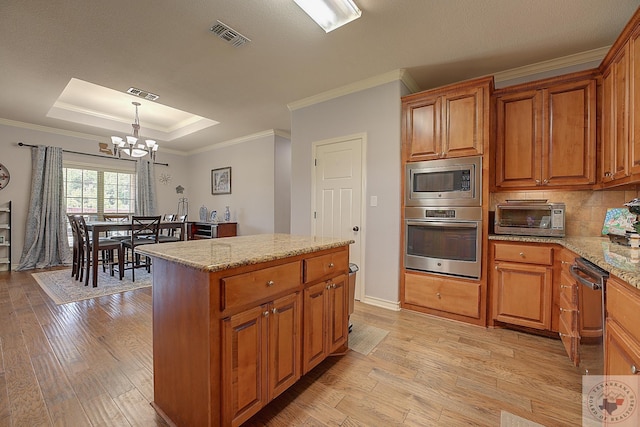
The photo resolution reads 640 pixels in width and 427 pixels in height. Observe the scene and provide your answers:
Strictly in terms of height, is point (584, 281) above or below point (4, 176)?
below

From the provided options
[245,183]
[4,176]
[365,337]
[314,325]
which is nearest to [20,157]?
[4,176]

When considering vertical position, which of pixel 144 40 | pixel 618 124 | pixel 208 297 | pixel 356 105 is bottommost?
pixel 208 297

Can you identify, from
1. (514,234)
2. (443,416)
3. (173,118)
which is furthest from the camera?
(173,118)

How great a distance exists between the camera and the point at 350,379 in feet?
5.87

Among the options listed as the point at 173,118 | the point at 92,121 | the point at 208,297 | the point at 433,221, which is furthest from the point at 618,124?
the point at 92,121

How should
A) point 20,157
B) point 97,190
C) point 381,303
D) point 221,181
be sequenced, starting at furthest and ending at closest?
point 221,181
point 97,190
point 20,157
point 381,303

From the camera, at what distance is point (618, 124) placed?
2018mm

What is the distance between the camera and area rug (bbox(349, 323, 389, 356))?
2.18 meters

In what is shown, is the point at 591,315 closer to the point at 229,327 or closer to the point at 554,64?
the point at 229,327

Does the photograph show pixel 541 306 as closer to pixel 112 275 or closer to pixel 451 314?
pixel 451 314

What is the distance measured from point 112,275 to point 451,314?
16.2ft

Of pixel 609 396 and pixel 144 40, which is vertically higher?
pixel 144 40

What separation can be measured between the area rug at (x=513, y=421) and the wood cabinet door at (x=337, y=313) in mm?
1007

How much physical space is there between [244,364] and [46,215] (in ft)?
19.2
